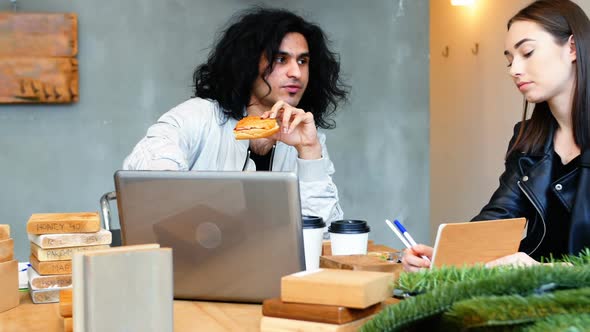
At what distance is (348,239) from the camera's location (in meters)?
1.67

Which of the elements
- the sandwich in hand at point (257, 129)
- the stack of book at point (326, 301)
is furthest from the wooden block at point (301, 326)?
the sandwich in hand at point (257, 129)

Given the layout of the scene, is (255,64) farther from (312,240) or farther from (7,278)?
(7,278)

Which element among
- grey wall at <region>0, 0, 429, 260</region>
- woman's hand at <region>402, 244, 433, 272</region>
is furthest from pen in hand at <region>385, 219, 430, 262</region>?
grey wall at <region>0, 0, 429, 260</region>

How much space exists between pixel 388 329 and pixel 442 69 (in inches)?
228

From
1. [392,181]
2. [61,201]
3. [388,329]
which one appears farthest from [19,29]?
[388,329]

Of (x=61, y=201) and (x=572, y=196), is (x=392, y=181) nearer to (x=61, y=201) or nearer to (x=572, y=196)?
(x=61, y=201)

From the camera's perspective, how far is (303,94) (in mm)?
2941

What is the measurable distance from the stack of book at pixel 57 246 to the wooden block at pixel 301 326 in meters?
0.57

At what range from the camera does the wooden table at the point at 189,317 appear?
1.22m

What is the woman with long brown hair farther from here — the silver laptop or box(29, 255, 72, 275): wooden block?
box(29, 255, 72, 275): wooden block

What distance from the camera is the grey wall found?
375 centimetres

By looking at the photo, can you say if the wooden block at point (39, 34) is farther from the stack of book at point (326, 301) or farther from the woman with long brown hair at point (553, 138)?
the stack of book at point (326, 301)

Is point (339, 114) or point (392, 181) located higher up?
point (339, 114)

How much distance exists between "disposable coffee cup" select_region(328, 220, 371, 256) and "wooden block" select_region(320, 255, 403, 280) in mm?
199
